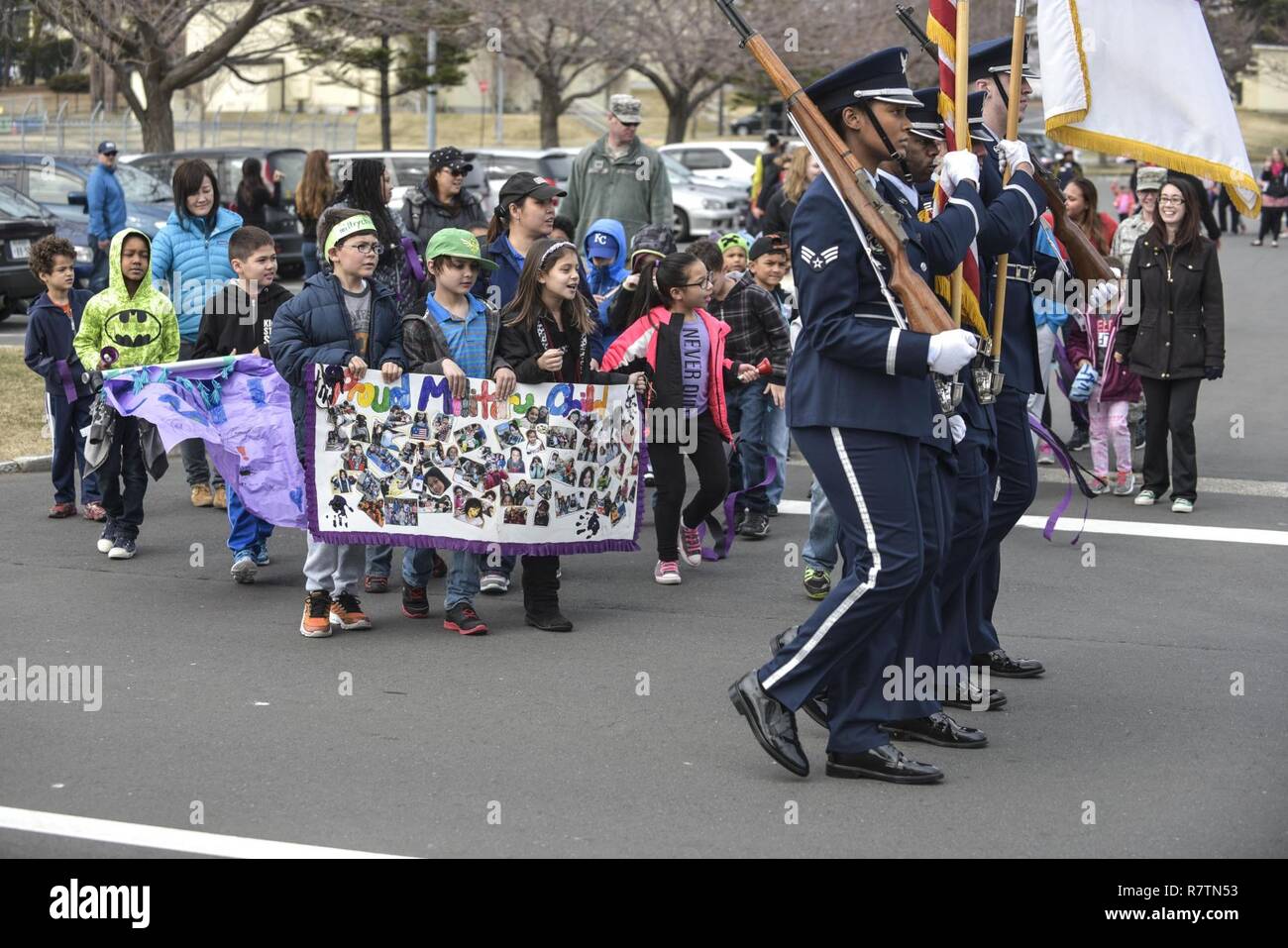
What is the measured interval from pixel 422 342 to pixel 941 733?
2.89m

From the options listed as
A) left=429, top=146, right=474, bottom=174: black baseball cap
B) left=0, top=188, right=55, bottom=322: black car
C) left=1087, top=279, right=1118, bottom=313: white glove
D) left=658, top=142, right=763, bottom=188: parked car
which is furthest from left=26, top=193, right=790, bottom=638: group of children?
left=658, top=142, right=763, bottom=188: parked car

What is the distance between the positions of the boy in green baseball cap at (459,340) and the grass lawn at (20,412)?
13.5ft

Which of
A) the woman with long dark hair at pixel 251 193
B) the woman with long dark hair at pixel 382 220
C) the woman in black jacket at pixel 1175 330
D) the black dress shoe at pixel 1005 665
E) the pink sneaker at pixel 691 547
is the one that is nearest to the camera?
the black dress shoe at pixel 1005 665

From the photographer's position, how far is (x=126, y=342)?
920 centimetres

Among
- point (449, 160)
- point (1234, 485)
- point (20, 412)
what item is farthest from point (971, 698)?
point (20, 412)

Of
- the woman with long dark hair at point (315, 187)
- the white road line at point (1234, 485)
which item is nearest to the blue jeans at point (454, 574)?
the white road line at point (1234, 485)

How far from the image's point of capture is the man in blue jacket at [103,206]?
1811 centimetres

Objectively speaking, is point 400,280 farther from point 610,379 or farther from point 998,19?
point 998,19

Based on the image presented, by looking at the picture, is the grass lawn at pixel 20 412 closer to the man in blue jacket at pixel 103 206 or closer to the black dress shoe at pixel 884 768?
the man in blue jacket at pixel 103 206

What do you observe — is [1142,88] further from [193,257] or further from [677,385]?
[193,257]

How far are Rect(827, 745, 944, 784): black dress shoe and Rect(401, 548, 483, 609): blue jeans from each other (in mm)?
2373

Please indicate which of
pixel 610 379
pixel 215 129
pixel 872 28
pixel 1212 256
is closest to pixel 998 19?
pixel 872 28

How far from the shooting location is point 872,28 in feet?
148

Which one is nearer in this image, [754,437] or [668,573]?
[668,573]
